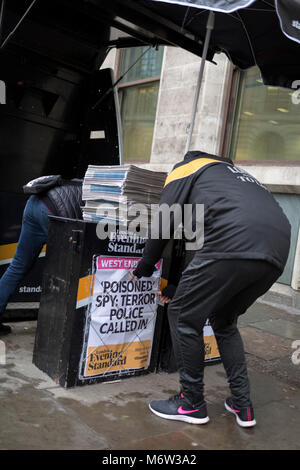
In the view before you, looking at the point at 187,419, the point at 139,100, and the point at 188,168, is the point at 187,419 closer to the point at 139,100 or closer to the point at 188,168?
the point at 188,168

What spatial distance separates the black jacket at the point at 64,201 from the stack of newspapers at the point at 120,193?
14 cm

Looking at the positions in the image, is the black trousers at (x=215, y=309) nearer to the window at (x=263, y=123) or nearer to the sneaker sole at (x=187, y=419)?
the sneaker sole at (x=187, y=419)

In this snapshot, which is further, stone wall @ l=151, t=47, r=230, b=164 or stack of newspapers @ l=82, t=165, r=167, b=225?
stone wall @ l=151, t=47, r=230, b=164

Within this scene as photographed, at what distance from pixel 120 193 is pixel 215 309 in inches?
46.4

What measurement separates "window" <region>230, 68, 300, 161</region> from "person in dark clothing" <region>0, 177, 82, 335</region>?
4707mm

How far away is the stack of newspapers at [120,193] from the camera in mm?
3434

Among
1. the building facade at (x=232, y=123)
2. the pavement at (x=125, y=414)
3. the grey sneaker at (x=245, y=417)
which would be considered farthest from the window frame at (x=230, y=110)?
the grey sneaker at (x=245, y=417)

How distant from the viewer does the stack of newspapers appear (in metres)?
3.43

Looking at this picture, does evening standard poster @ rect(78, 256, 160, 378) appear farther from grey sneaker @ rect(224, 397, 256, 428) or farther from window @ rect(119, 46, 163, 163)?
window @ rect(119, 46, 163, 163)

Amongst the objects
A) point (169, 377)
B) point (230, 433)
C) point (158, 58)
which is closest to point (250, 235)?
point (230, 433)

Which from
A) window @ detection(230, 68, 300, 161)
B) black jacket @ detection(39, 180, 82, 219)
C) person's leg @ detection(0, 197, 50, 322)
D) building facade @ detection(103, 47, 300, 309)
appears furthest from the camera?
window @ detection(230, 68, 300, 161)

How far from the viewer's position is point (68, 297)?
10.6 feet

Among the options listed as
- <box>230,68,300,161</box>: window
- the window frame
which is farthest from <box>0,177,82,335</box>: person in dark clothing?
the window frame

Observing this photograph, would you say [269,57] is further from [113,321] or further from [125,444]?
[125,444]
